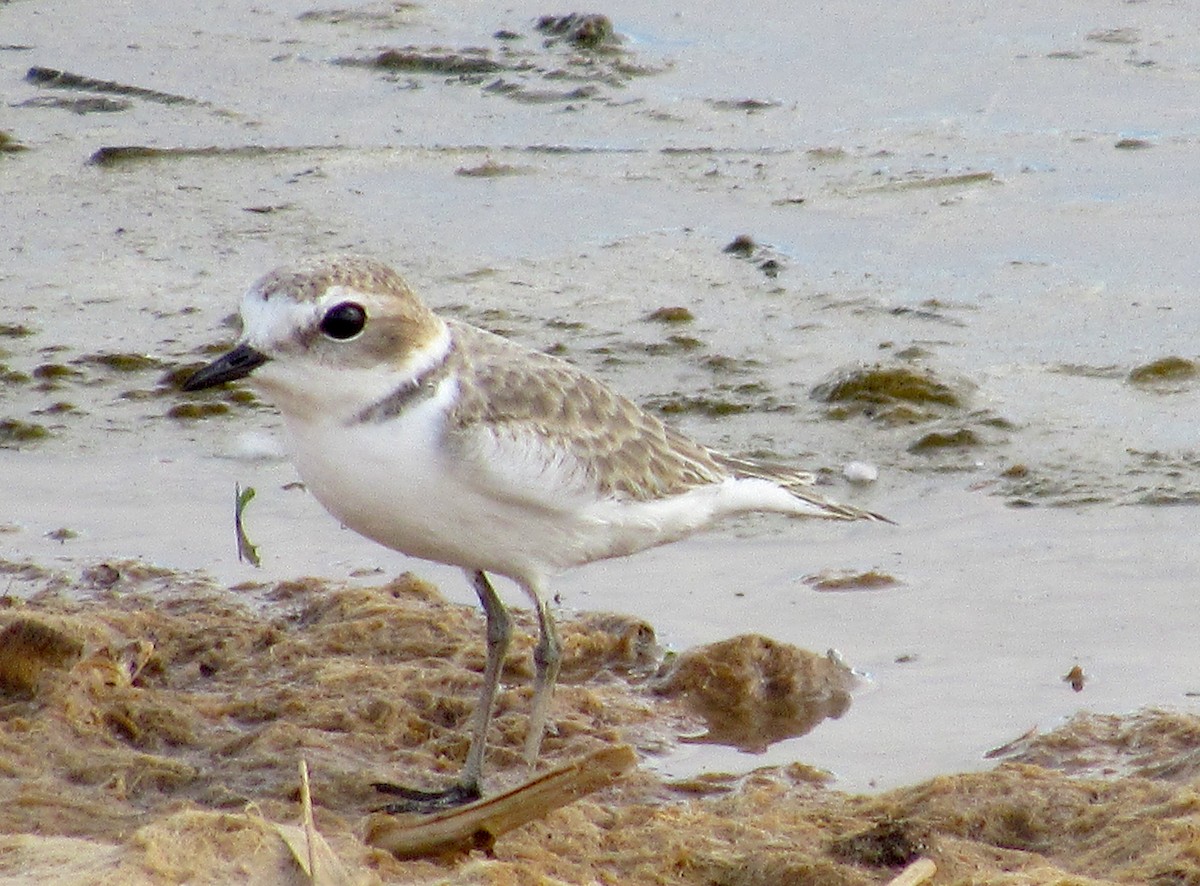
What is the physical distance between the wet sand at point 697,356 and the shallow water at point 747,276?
3 centimetres

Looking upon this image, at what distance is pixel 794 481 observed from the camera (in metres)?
6.24

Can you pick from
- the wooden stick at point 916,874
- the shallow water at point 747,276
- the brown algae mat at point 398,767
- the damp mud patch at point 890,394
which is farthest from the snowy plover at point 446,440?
the damp mud patch at point 890,394

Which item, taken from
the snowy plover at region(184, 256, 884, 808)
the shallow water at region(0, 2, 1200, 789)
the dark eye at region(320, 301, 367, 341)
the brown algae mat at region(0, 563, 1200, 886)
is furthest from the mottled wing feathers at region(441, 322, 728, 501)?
the shallow water at region(0, 2, 1200, 789)

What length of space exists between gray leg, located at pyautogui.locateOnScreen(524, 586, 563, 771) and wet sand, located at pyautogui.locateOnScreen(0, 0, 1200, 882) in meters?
0.19

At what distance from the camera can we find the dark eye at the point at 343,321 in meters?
5.01

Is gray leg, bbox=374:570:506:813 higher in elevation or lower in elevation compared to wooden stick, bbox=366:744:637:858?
lower

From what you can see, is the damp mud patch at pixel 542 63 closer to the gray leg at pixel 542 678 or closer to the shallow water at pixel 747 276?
the shallow water at pixel 747 276

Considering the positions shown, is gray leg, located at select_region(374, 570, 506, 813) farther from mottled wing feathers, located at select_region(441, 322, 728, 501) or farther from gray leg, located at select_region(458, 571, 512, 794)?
mottled wing feathers, located at select_region(441, 322, 728, 501)

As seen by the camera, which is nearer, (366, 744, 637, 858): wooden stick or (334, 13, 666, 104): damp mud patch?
(366, 744, 637, 858): wooden stick

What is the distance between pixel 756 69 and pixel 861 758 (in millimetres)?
7310

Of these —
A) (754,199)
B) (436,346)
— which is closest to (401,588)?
(436,346)

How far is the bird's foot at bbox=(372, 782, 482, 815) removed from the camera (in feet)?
17.0

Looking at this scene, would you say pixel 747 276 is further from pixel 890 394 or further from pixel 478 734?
pixel 478 734

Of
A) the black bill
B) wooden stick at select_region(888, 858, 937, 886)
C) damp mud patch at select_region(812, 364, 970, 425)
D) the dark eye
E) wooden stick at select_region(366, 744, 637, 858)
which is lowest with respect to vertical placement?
damp mud patch at select_region(812, 364, 970, 425)
